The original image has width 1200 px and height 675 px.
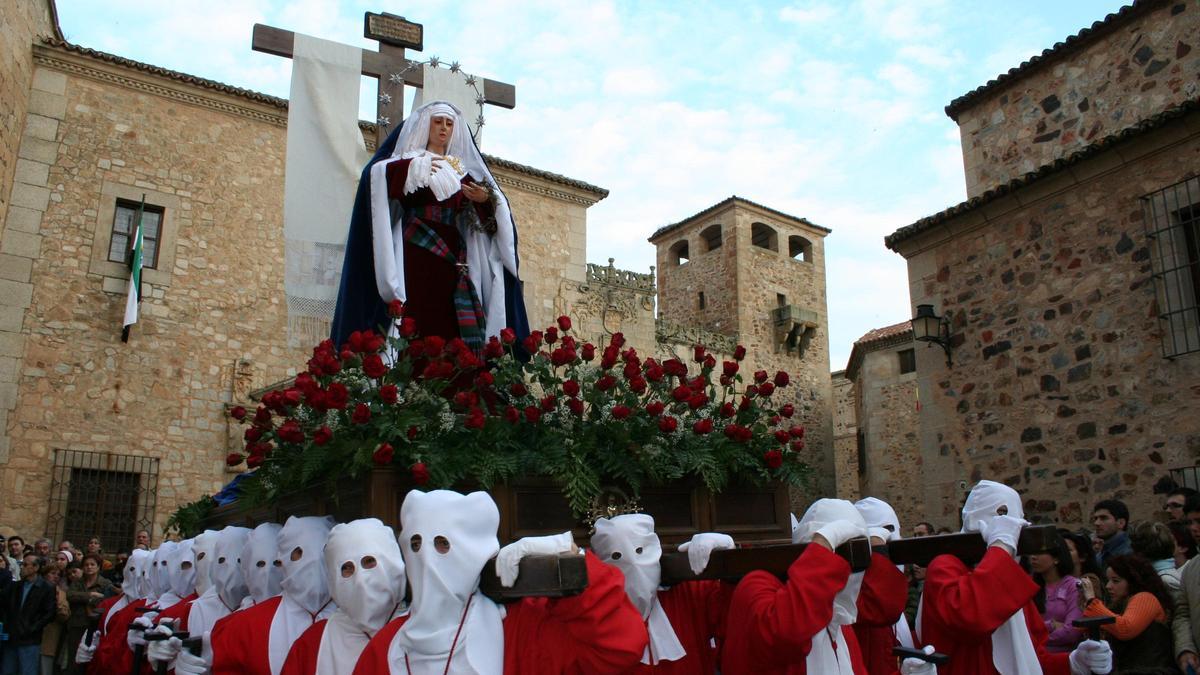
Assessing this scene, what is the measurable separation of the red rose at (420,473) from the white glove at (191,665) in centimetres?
141

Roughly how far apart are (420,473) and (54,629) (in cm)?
702

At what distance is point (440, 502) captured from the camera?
2881 mm

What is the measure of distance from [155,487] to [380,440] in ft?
39.8

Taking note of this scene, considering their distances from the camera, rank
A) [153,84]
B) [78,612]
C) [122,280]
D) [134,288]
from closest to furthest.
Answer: [78,612], [134,288], [122,280], [153,84]

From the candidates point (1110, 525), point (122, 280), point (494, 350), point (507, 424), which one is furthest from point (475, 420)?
point (122, 280)

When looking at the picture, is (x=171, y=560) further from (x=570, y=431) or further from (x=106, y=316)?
(x=106, y=316)

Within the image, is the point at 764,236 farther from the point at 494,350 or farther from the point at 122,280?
the point at 494,350

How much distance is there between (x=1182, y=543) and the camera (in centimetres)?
564

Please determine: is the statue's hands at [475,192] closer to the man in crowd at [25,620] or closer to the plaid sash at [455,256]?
the plaid sash at [455,256]

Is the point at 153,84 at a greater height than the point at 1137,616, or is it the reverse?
the point at 153,84

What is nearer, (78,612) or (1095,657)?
(1095,657)

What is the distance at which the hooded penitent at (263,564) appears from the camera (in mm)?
4066

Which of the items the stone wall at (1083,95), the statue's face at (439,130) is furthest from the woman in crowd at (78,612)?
the stone wall at (1083,95)

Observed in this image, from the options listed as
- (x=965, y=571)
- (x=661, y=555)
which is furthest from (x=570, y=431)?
(x=965, y=571)
